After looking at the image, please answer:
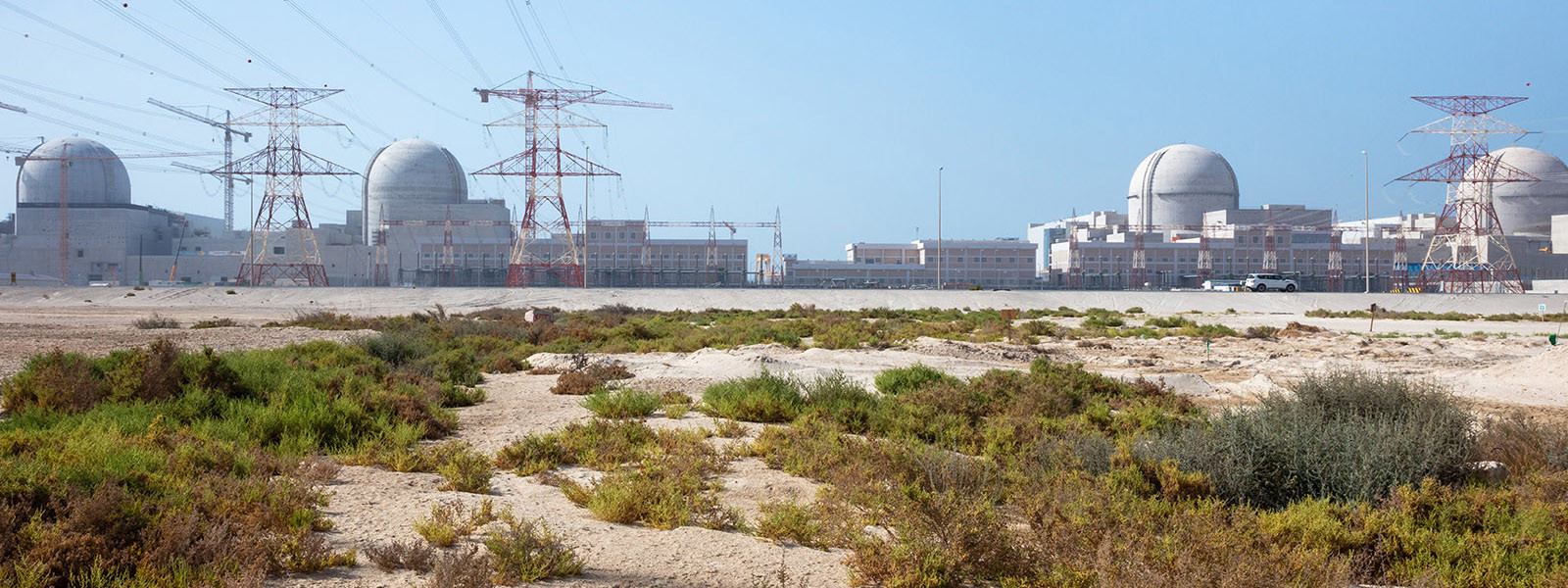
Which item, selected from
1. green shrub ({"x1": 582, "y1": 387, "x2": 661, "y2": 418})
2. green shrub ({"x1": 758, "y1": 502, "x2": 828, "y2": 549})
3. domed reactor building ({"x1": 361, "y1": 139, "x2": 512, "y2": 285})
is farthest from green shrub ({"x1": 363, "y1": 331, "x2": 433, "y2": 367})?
domed reactor building ({"x1": 361, "y1": 139, "x2": 512, "y2": 285})

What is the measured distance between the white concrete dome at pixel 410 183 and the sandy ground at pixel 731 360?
146 ft

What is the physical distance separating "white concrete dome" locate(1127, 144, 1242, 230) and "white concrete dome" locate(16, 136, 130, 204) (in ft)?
316

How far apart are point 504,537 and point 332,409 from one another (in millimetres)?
4591

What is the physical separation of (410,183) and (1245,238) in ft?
252

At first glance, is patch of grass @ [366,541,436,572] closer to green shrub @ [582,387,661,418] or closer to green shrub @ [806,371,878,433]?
green shrub @ [582,387,661,418]

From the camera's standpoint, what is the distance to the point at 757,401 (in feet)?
36.3

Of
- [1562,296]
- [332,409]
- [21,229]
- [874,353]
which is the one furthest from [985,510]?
[21,229]

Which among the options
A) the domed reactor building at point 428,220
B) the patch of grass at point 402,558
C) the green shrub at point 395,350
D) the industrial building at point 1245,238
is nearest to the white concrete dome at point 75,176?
the domed reactor building at point 428,220

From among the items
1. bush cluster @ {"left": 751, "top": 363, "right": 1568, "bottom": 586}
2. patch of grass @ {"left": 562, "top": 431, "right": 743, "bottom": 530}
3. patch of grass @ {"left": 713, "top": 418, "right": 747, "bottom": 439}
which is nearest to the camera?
bush cluster @ {"left": 751, "top": 363, "right": 1568, "bottom": 586}

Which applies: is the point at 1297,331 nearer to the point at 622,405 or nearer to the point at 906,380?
the point at 906,380

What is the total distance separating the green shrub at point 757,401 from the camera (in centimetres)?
1103

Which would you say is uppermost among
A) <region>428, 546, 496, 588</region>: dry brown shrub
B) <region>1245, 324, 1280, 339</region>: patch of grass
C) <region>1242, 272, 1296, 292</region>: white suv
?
<region>1242, 272, 1296, 292</region>: white suv

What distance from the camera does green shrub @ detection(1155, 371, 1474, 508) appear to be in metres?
7.12

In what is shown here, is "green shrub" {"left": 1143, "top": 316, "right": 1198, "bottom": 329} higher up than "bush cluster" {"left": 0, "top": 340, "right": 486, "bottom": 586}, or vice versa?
"bush cluster" {"left": 0, "top": 340, "right": 486, "bottom": 586}
